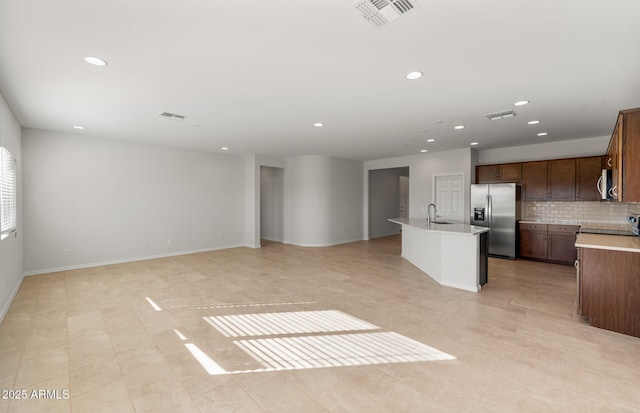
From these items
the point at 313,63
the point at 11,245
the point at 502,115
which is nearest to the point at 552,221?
the point at 502,115

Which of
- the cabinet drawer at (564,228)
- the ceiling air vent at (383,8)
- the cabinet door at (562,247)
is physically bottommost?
the cabinet door at (562,247)

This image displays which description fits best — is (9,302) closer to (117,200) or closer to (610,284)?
(117,200)

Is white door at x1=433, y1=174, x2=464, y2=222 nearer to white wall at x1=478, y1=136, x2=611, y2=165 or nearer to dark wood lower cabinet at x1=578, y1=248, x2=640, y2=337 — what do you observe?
white wall at x1=478, y1=136, x2=611, y2=165

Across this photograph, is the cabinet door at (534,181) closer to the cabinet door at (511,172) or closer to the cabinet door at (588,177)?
the cabinet door at (511,172)

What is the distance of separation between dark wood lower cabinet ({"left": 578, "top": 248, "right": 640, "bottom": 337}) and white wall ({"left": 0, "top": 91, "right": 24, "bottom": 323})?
6.57m

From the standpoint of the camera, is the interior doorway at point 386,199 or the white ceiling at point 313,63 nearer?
the white ceiling at point 313,63

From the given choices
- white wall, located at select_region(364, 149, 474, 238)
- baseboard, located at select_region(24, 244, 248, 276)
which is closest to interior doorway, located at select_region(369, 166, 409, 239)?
white wall, located at select_region(364, 149, 474, 238)

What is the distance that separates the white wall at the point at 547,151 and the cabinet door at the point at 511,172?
1.36 feet

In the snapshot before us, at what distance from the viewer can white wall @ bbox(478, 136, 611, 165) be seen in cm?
607

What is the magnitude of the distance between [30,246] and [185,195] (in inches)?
116

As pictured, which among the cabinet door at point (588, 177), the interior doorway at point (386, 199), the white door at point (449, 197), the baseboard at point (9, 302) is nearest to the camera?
the baseboard at point (9, 302)

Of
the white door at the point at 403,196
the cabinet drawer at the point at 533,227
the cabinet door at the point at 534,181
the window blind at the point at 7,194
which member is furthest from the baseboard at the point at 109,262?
the cabinet door at the point at 534,181

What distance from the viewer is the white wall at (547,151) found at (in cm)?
607

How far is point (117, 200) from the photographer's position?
6.19 m
